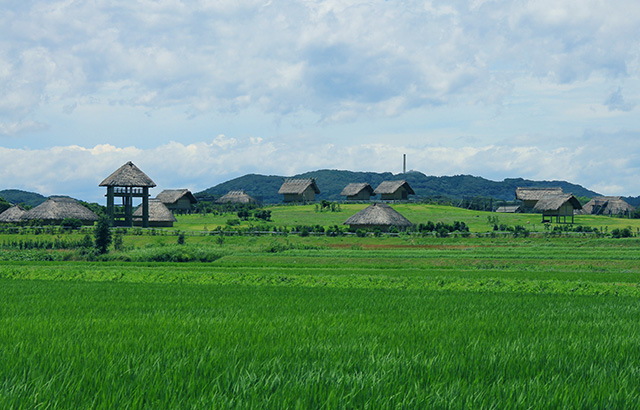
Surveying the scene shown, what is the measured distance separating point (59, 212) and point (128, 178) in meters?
10.7

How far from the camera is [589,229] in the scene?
62.8 metres

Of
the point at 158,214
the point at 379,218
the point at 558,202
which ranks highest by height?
the point at 558,202

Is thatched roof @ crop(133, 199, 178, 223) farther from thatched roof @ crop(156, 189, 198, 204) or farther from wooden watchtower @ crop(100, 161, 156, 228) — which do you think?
thatched roof @ crop(156, 189, 198, 204)

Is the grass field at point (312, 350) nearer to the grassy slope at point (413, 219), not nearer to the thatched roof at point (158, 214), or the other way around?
the grassy slope at point (413, 219)

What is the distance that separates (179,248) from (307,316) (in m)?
33.9

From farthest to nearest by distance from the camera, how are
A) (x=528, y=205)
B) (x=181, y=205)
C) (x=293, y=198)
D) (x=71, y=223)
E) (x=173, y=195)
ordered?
1. (x=293, y=198)
2. (x=181, y=205)
3. (x=173, y=195)
4. (x=528, y=205)
5. (x=71, y=223)

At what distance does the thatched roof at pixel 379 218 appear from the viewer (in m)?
65.4

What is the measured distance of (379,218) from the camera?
65.8 meters

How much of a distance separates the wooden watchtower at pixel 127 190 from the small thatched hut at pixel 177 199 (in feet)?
86.0

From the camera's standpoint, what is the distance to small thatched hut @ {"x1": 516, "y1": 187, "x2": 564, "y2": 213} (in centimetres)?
9731

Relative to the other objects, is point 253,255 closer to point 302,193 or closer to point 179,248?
point 179,248

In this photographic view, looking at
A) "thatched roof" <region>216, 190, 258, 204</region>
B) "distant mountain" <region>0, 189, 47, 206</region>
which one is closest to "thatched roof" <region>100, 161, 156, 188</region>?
"thatched roof" <region>216, 190, 258, 204</region>

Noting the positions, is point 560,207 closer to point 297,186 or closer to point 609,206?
point 609,206

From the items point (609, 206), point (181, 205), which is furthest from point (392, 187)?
point (609, 206)
